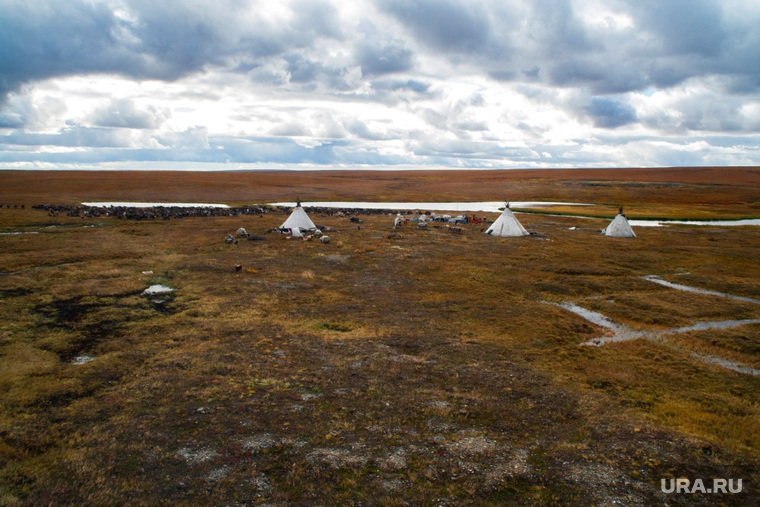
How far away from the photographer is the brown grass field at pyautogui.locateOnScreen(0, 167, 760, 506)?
29.1 feet

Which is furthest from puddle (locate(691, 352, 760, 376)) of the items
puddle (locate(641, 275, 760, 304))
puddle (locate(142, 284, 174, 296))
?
puddle (locate(142, 284, 174, 296))

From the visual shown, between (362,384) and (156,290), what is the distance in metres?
15.3

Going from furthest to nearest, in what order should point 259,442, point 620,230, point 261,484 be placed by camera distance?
1. point 620,230
2. point 259,442
3. point 261,484

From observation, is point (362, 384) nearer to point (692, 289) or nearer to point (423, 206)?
point (692, 289)

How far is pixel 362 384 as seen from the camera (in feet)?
43.4

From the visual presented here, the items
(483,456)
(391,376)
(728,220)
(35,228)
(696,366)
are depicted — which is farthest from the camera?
(728,220)

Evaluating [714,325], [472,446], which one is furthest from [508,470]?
[714,325]

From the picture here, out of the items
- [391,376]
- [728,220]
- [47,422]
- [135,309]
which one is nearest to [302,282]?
[135,309]

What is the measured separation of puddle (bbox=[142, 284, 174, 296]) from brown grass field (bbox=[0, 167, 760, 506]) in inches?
27.8

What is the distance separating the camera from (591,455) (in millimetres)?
9867

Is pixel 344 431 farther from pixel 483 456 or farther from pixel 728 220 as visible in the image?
pixel 728 220

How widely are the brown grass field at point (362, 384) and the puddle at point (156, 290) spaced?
71cm

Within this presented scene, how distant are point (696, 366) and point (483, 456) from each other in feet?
35.3

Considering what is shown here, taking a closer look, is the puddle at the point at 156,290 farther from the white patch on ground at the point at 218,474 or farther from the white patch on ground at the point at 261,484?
the white patch on ground at the point at 261,484
